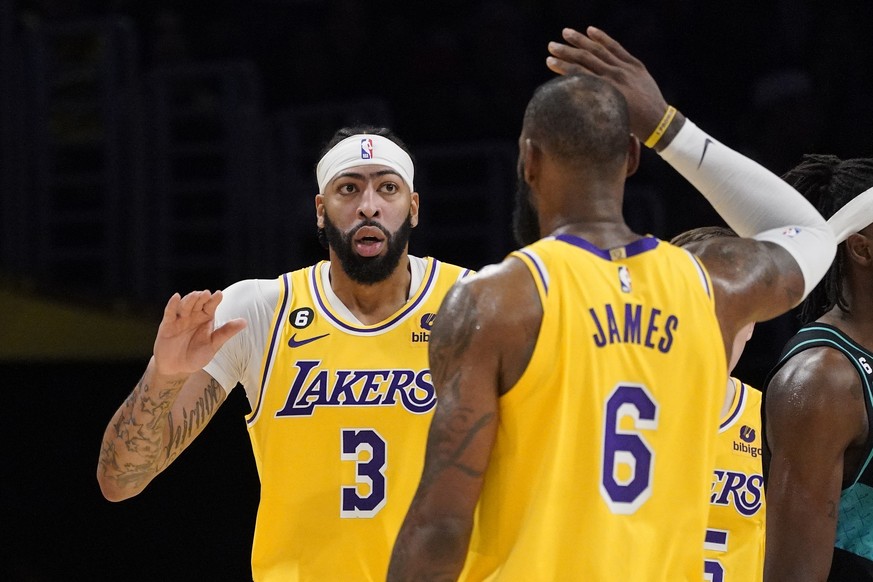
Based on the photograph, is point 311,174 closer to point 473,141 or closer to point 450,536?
point 473,141

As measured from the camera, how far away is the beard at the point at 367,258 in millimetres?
4340

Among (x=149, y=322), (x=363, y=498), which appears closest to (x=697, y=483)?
(x=363, y=498)

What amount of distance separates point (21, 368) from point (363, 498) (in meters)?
3.50

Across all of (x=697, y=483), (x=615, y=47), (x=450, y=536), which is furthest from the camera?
(x=615, y=47)

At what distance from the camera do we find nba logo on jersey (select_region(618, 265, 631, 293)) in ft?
9.01

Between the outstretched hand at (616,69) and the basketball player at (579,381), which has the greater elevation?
the outstretched hand at (616,69)

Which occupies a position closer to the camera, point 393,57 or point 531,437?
point 531,437

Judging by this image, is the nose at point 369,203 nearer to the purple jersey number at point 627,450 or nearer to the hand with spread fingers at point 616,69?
the hand with spread fingers at point 616,69

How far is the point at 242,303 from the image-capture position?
4.28 meters

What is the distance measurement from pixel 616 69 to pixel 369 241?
4.97ft

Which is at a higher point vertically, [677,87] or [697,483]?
[677,87]

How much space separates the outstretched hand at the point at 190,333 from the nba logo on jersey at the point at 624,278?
1.25 meters

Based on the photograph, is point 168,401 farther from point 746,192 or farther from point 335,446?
point 746,192

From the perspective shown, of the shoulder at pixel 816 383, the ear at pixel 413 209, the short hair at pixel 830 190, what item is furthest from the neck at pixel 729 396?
the ear at pixel 413 209
